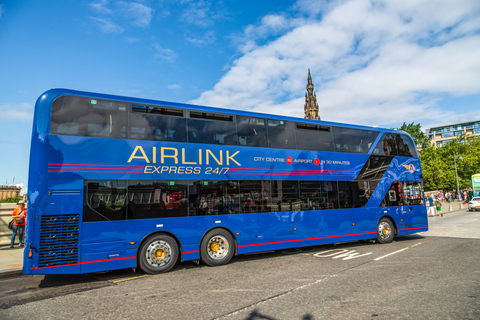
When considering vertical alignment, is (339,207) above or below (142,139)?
below

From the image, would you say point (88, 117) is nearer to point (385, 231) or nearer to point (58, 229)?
point (58, 229)

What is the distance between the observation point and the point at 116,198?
7.25 m

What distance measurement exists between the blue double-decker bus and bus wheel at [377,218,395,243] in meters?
0.09

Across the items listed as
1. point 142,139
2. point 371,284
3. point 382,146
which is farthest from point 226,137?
point 382,146

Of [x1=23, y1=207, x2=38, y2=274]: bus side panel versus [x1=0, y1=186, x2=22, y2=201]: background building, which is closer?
[x1=23, y1=207, x2=38, y2=274]: bus side panel

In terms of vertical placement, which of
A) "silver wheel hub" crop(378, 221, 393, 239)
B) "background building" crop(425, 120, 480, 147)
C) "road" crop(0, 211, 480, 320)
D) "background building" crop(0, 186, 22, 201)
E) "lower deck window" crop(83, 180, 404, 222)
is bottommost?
"road" crop(0, 211, 480, 320)

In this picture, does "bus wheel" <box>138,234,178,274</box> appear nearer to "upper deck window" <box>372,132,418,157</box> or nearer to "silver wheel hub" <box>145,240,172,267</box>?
"silver wheel hub" <box>145,240,172,267</box>

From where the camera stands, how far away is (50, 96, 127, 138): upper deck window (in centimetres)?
688

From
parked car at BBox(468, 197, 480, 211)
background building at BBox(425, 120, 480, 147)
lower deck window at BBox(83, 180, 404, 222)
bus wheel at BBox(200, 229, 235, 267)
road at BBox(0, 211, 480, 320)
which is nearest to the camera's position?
road at BBox(0, 211, 480, 320)

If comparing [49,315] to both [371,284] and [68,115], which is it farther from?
[371,284]

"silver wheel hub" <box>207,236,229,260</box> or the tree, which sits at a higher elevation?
the tree

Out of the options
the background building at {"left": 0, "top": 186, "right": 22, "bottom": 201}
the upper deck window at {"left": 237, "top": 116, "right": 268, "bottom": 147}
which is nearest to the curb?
the upper deck window at {"left": 237, "top": 116, "right": 268, "bottom": 147}

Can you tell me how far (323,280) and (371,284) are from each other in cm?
91

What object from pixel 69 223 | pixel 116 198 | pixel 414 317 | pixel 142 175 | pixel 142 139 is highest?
pixel 142 139
